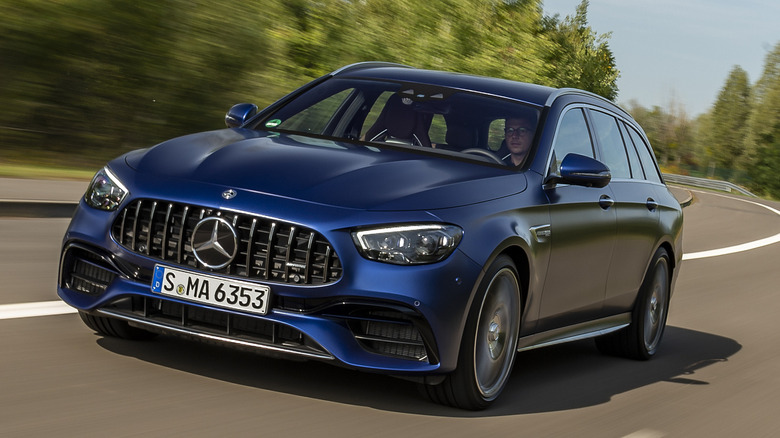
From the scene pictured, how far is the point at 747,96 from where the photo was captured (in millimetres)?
119688

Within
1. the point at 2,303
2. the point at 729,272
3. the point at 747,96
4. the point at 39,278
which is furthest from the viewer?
the point at 747,96

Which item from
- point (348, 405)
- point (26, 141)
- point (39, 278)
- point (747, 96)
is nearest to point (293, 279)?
point (348, 405)

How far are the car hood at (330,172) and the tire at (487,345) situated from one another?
1.27 ft

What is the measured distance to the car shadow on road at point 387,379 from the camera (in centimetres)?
511

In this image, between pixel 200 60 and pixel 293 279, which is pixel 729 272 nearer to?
pixel 293 279

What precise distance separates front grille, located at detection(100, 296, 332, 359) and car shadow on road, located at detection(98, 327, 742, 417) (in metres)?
0.39

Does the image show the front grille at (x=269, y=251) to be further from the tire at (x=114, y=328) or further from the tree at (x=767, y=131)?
the tree at (x=767, y=131)

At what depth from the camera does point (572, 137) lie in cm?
639

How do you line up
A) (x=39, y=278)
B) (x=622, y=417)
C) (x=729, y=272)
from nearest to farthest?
1. (x=622, y=417)
2. (x=39, y=278)
3. (x=729, y=272)

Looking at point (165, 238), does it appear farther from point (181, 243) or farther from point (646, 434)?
point (646, 434)

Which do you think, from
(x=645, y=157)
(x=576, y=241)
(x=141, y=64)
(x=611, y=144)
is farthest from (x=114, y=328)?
(x=141, y=64)

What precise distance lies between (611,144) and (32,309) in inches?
142

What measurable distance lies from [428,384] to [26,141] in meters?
16.7

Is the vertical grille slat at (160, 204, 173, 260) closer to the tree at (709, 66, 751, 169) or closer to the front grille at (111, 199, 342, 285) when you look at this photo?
the front grille at (111, 199, 342, 285)
